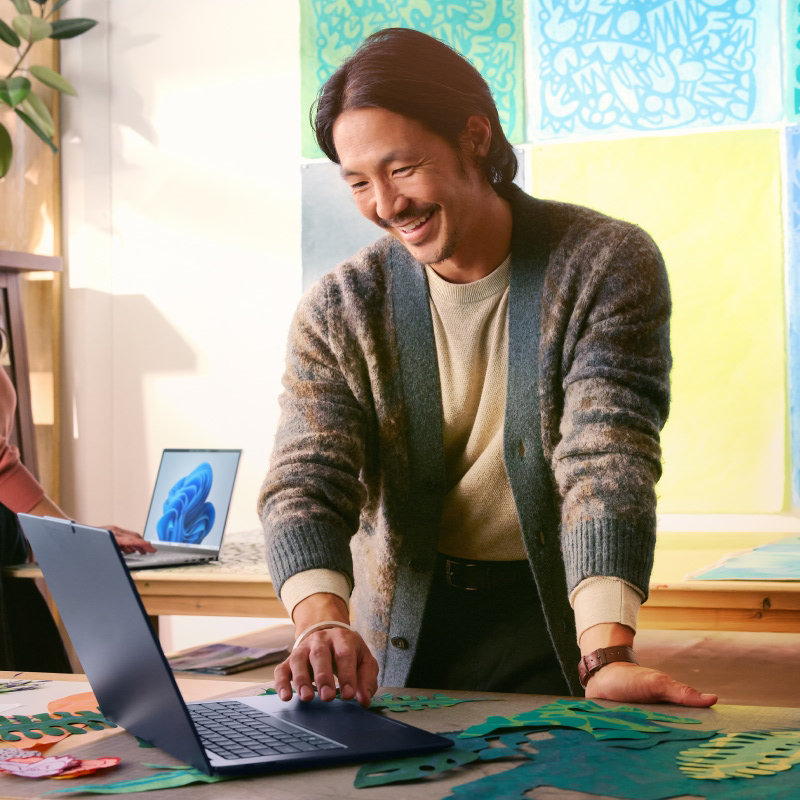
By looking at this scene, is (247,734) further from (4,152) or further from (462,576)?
(4,152)

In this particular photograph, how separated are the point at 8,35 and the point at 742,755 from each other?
3.22 metres

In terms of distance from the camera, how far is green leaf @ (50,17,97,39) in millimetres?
3387

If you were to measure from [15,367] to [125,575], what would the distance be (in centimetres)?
281

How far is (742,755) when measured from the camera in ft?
2.72

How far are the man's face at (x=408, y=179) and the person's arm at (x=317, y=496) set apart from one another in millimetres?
160

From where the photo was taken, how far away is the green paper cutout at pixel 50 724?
968 mm

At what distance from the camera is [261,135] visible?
3.52 meters

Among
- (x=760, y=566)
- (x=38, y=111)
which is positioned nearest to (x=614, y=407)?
(x=760, y=566)

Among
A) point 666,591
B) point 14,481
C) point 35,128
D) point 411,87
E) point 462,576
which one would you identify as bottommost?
point 666,591

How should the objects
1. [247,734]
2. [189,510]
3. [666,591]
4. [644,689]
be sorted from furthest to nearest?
[189,510] < [666,591] < [644,689] < [247,734]

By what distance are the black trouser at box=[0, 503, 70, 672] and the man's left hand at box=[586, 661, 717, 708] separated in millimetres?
1711

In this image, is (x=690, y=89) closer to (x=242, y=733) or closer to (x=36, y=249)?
(x=36, y=249)

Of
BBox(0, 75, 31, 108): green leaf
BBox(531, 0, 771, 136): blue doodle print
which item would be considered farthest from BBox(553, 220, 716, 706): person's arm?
BBox(0, 75, 31, 108): green leaf

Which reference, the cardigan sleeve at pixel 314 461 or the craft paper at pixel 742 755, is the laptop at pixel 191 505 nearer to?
the cardigan sleeve at pixel 314 461
